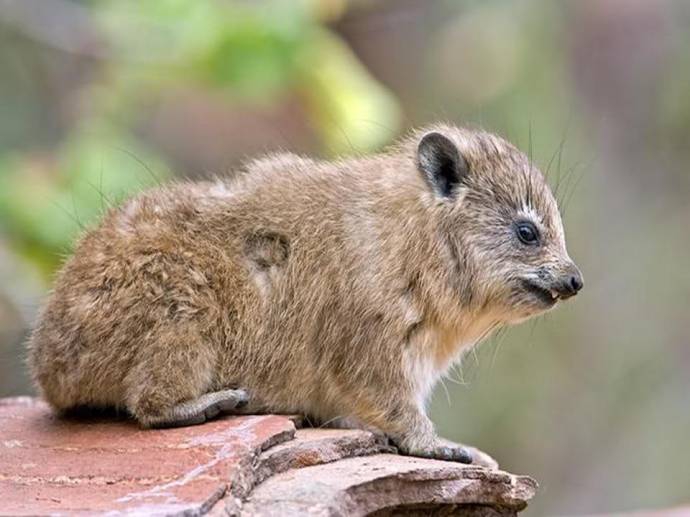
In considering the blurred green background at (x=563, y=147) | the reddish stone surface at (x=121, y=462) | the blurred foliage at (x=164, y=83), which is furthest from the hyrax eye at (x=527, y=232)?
the blurred green background at (x=563, y=147)

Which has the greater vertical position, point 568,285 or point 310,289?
point 568,285

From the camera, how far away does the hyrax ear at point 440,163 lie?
Result: 6.90 metres

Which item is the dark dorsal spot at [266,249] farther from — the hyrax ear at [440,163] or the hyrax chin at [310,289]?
the hyrax ear at [440,163]

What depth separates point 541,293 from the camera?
22.3 ft

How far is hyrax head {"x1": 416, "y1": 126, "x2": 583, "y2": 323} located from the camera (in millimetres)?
6785

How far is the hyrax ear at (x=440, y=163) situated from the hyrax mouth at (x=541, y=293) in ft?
1.90

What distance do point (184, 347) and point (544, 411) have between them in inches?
344

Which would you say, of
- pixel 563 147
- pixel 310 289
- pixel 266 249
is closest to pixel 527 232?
pixel 310 289

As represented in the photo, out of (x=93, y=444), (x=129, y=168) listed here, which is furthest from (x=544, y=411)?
(x=93, y=444)

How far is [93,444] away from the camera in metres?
6.05

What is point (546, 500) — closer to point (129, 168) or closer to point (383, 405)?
point (129, 168)

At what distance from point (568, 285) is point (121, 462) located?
2.33m

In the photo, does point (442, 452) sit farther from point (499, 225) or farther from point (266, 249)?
point (266, 249)

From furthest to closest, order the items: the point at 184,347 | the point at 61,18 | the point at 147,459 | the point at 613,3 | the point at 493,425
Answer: the point at 613,3 → the point at 493,425 → the point at 61,18 → the point at 184,347 → the point at 147,459
